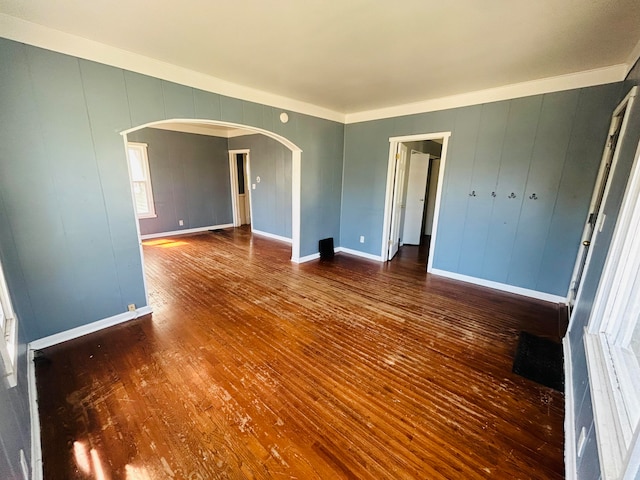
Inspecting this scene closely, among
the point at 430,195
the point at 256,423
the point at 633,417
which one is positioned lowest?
the point at 256,423

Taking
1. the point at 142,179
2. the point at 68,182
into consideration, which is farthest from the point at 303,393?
the point at 142,179

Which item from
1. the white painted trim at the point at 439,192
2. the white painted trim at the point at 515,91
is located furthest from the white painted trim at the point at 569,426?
the white painted trim at the point at 515,91

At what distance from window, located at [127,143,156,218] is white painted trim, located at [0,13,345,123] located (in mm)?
3765

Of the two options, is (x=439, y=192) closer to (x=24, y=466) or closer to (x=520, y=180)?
(x=520, y=180)

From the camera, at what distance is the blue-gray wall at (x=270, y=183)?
5.88 m

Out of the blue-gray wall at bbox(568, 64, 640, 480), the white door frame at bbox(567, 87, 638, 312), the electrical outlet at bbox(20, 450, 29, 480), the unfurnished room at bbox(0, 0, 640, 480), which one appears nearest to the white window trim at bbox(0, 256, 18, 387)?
the unfurnished room at bbox(0, 0, 640, 480)

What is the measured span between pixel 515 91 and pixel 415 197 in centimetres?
288

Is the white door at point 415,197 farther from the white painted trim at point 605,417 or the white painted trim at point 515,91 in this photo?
the white painted trim at point 605,417

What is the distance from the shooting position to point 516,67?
2652 millimetres

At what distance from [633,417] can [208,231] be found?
7418 millimetres

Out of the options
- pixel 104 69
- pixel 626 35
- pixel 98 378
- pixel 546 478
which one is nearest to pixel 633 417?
pixel 546 478

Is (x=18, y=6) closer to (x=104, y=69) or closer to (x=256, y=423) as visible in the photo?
(x=104, y=69)

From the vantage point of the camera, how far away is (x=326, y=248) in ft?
16.6

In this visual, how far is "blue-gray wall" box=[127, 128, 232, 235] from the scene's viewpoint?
5.96 meters
